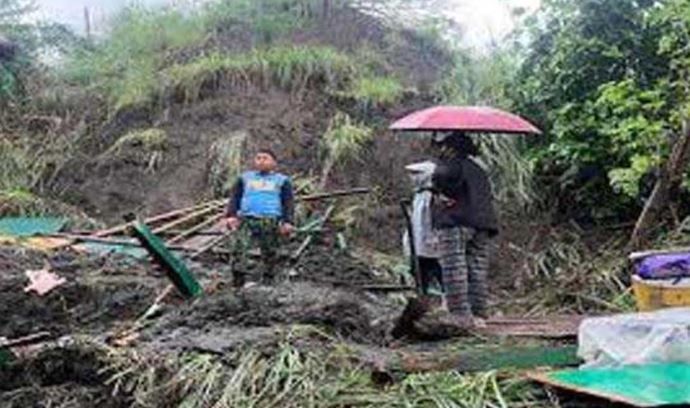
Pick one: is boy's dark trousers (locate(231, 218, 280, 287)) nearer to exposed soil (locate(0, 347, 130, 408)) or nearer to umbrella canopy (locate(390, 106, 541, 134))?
umbrella canopy (locate(390, 106, 541, 134))

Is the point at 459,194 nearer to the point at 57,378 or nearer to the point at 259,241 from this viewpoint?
the point at 259,241

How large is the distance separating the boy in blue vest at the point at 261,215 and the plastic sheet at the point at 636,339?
3.26m

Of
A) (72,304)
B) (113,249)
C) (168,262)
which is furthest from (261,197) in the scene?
(113,249)

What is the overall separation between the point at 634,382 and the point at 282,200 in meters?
3.96

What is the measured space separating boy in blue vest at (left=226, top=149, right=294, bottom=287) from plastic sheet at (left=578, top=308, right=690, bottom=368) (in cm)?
326

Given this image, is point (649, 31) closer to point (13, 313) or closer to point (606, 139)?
point (606, 139)

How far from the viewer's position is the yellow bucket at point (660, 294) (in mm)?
5094

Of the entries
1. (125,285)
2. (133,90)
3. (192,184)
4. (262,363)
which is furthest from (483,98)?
(262,363)

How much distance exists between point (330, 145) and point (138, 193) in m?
2.27

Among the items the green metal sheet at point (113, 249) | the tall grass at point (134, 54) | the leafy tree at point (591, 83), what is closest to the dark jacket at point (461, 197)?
the leafy tree at point (591, 83)

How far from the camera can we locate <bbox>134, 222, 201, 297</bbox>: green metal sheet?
605 cm

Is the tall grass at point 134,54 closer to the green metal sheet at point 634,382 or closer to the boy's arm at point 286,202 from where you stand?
the boy's arm at point 286,202

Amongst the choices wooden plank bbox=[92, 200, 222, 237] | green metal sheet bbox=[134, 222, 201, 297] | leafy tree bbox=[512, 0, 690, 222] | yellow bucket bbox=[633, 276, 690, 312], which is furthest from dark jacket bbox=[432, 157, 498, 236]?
wooden plank bbox=[92, 200, 222, 237]

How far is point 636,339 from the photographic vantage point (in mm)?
4340
